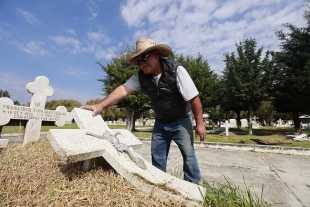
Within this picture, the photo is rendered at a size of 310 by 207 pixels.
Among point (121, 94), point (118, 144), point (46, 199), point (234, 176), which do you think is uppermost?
point (121, 94)

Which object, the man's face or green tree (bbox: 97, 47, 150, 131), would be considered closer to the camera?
the man's face

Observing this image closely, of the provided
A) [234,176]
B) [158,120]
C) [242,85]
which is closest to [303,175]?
[234,176]

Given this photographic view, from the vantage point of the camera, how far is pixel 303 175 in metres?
4.46

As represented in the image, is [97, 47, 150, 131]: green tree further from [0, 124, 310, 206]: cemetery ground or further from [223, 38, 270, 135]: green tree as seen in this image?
[0, 124, 310, 206]: cemetery ground

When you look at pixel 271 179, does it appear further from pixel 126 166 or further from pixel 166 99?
pixel 126 166

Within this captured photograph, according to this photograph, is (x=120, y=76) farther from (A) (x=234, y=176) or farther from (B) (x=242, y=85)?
(A) (x=234, y=176)

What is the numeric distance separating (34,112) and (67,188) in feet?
13.4

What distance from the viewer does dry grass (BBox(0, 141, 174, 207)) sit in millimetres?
1760

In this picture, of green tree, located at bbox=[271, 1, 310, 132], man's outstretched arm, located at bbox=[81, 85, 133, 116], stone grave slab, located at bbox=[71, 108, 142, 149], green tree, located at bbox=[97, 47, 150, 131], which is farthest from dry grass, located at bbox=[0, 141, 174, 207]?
green tree, located at bbox=[97, 47, 150, 131]

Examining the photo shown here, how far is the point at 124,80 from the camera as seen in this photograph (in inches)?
846

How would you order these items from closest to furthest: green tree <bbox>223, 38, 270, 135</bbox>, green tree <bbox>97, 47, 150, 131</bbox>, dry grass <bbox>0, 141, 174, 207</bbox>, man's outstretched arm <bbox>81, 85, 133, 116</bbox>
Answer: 1. dry grass <bbox>0, 141, 174, 207</bbox>
2. man's outstretched arm <bbox>81, 85, 133, 116</bbox>
3. green tree <bbox>223, 38, 270, 135</bbox>
4. green tree <bbox>97, 47, 150, 131</bbox>

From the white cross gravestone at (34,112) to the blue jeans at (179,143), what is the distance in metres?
3.75

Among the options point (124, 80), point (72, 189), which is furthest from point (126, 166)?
point (124, 80)

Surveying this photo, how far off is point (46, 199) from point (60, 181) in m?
0.31
